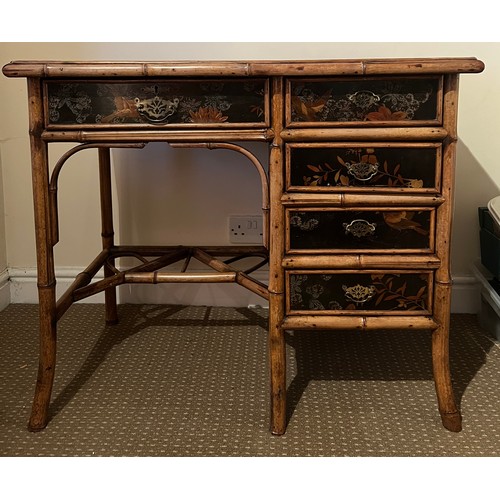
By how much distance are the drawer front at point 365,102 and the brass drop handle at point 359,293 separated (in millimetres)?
372

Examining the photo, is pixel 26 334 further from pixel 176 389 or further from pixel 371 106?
pixel 371 106

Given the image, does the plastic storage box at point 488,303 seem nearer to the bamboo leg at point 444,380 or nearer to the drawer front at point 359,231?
the bamboo leg at point 444,380

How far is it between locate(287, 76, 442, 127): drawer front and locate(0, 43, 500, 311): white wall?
2.40 ft

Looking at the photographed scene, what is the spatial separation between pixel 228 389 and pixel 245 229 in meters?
0.69

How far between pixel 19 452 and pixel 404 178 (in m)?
1.05

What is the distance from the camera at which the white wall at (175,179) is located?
6.88 ft

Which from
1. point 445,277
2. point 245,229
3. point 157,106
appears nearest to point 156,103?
point 157,106

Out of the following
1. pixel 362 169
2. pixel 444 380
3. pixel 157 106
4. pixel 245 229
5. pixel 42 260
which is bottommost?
pixel 444 380

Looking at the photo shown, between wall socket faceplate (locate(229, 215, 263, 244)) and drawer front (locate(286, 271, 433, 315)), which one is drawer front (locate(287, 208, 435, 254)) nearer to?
drawer front (locate(286, 271, 433, 315))

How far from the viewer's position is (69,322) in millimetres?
2176

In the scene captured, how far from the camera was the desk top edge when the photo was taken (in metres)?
1.36

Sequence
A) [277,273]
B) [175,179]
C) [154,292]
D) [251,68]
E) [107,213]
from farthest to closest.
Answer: [154,292]
[175,179]
[107,213]
[277,273]
[251,68]

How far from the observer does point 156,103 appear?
1.44 metres

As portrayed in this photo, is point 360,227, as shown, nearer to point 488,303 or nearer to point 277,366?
point 277,366
